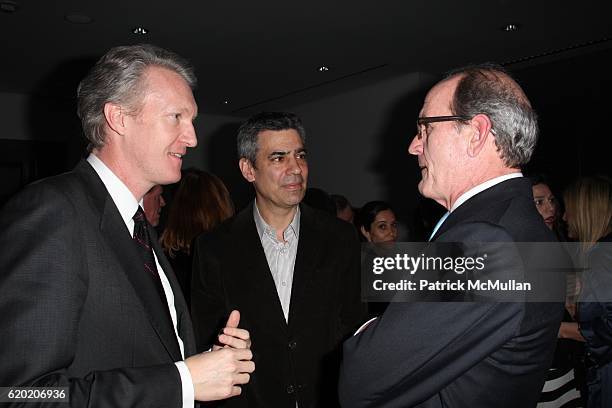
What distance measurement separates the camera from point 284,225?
7.88 feet

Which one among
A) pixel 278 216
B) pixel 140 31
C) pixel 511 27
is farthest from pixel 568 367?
pixel 140 31

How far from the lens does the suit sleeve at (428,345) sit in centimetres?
112

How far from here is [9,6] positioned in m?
4.19

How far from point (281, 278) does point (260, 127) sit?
2.31 ft

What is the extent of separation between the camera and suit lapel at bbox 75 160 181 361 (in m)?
1.24

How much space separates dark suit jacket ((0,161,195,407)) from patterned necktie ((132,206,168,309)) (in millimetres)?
54

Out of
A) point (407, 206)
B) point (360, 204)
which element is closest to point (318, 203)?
point (407, 206)

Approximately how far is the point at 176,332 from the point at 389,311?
2.04 ft

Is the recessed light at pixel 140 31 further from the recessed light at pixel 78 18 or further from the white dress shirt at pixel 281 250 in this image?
the white dress shirt at pixel 281 250

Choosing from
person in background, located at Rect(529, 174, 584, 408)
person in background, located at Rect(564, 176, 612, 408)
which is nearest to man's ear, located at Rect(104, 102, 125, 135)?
person in background, located at Rect(529, 174, 584, 408)

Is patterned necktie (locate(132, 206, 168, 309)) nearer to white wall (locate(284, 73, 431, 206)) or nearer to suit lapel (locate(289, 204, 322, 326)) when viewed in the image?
suit lapel (locate(289, 204, 322, 326))

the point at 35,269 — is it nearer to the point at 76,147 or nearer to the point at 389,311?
the point at 389,311

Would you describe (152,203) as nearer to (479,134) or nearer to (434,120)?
(434,120)

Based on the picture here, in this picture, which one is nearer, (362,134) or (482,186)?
(482,186)
